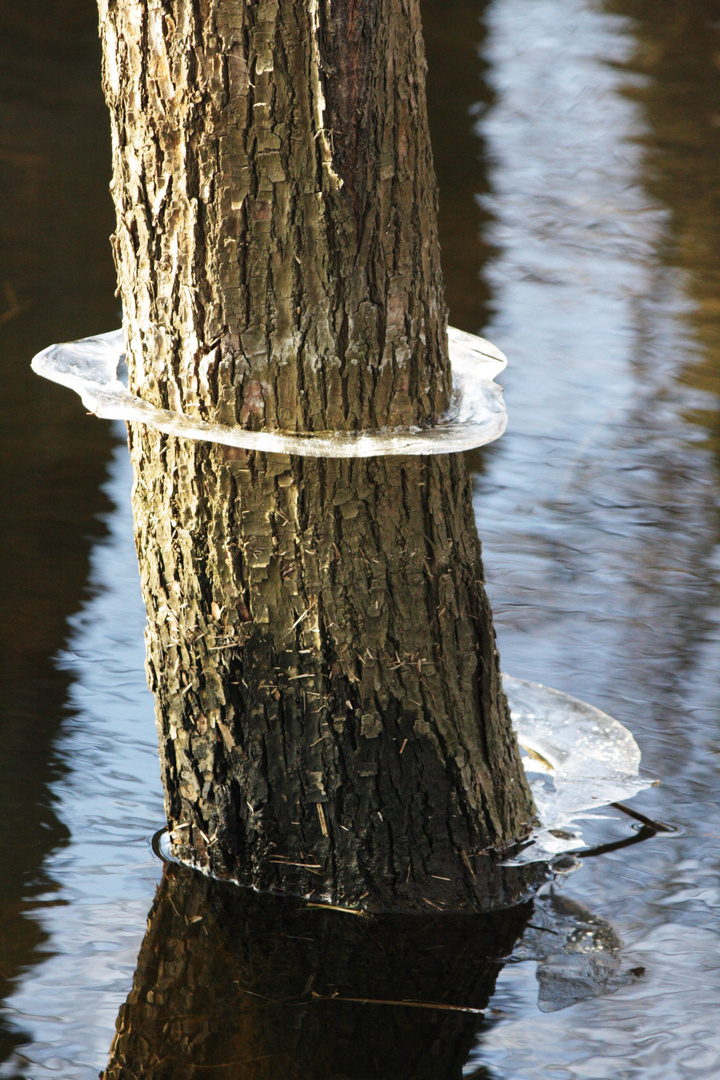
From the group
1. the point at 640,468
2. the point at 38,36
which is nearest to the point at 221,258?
the point at 640,468

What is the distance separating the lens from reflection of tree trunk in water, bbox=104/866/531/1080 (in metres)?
1.62

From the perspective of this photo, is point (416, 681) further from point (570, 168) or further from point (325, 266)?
point (570, 168)

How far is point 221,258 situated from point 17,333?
2.37m

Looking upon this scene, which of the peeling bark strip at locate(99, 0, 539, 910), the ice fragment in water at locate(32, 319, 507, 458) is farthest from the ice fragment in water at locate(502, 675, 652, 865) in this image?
the ice fragment in water at locate(32, 319, 507, 458)

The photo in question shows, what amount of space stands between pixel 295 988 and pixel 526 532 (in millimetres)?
1515

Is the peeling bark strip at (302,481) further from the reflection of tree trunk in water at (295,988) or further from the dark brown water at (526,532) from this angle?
the dark brown water at (526,532)

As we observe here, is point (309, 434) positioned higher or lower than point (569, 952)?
higher

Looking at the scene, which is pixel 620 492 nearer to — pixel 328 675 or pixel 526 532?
pixel 526 532

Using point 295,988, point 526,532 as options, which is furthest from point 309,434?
point 526,532

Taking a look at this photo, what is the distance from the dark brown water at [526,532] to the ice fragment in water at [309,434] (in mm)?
805

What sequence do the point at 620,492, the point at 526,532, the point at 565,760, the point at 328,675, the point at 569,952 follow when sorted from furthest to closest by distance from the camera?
the point at 620,492
the point at 526,532
the point at 565,760
the point at 569,952
the point at 328,675

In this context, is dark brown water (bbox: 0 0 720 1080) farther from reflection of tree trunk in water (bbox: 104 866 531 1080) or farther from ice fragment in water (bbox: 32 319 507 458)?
ice fragment in water (bbox: 32 319 507 458)

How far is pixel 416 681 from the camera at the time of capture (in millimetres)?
1737

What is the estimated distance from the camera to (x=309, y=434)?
5.27ft
